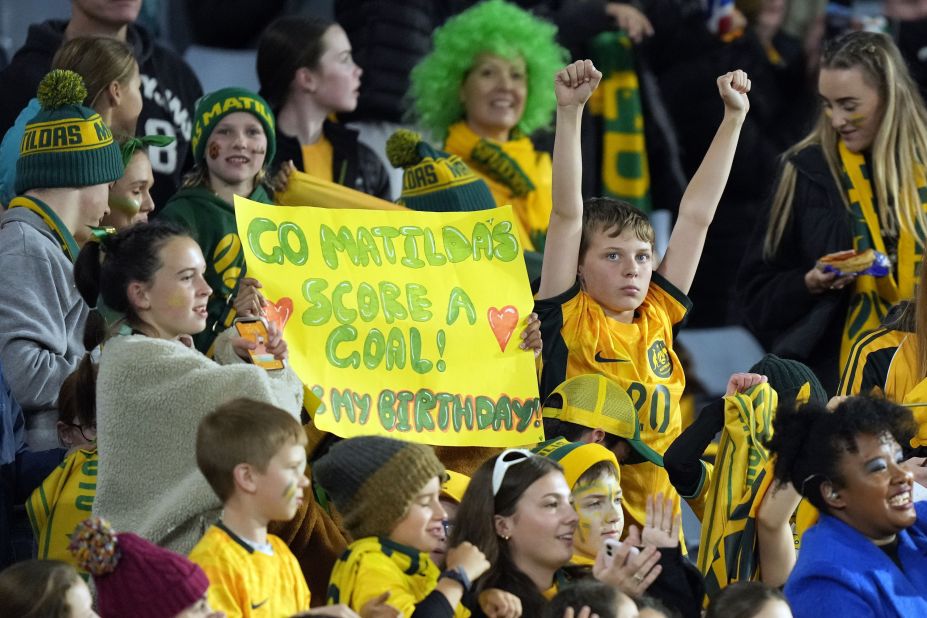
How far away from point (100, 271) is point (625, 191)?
406cm

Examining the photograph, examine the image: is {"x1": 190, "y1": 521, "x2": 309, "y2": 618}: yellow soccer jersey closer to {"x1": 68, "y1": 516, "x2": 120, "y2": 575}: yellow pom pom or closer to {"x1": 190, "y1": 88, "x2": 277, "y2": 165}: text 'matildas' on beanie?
{"x1": 68, "y1": 516, "x2": 120, "y2": 575}: yellow pom pom

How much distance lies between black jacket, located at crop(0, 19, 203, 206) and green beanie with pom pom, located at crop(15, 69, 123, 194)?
101 cm

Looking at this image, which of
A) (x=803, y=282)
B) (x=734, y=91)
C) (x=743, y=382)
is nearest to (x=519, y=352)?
(x=743, y=382)

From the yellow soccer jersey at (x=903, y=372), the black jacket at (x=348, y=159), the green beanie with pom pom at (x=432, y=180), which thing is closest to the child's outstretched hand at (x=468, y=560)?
the yellow soccer jersey at (x=903, y=372)

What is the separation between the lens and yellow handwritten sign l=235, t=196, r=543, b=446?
5.49 metres

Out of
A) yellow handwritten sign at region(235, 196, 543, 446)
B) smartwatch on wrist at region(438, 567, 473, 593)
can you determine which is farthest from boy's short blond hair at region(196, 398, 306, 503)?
yellow handwritten sign at region(235, 196, 543, 446)

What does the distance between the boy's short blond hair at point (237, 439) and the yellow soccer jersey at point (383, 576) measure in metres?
0.34

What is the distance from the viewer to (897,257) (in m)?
6.90

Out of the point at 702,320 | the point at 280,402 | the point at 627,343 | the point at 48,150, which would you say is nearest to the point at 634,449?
the point at 627,343

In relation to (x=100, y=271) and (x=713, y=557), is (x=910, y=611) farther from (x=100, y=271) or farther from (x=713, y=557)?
(x=100, y=271)

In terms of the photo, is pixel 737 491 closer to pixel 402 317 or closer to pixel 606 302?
pixel 606 302

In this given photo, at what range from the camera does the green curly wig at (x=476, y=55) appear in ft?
25.9

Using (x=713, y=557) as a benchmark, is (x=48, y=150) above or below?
above

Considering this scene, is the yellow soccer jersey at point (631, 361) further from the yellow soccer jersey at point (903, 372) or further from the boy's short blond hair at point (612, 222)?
the yellow soccer jersey at point (903, 372)
